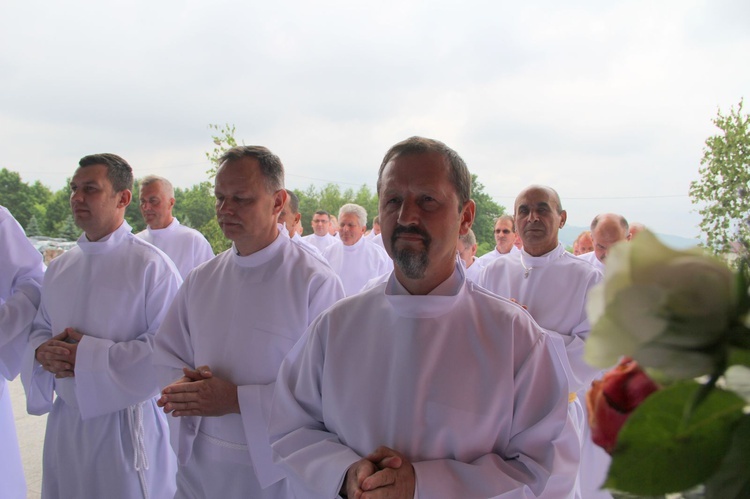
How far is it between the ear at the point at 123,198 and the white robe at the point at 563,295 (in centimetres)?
240

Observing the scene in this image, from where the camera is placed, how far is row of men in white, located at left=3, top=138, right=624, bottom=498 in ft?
5.75

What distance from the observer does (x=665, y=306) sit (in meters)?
0.42

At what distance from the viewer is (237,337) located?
2.62m

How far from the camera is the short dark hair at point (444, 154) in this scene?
1987mm

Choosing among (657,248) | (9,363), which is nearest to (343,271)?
(9,363)

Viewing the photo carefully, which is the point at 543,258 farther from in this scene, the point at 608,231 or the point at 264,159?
the point at 264,159

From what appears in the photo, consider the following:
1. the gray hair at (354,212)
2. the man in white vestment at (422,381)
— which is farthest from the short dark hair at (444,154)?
the gray hair at (354,212)

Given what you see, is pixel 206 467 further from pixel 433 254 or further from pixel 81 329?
pixel 433 254

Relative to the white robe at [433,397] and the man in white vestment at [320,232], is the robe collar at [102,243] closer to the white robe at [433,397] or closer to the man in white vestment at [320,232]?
the white robe at [433,397]

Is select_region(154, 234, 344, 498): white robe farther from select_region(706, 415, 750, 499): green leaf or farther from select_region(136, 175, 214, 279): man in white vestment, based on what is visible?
select_region(136, 175, 214, 279): man in white vestment

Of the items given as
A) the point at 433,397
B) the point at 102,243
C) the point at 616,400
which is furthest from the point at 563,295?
the point at 616,400

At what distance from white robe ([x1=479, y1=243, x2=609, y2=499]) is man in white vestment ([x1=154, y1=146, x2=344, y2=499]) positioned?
171 cm

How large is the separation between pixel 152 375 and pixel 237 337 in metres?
0.73

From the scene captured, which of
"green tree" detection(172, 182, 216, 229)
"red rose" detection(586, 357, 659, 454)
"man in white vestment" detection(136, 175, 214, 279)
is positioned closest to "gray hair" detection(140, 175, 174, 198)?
"man in white vestment" detection(136, 175, 214, 279)
